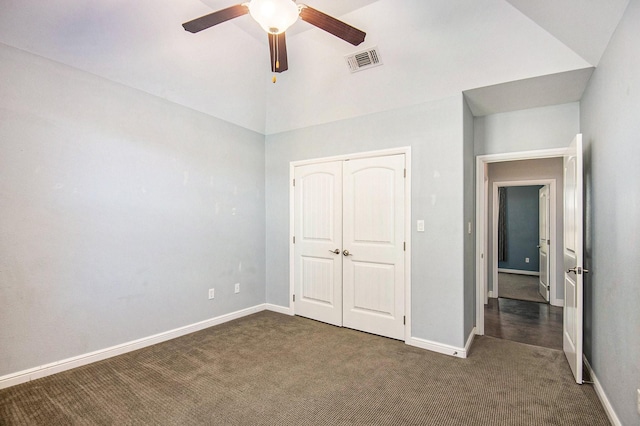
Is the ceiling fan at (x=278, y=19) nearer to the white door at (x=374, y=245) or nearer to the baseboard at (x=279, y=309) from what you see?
the white door at (x=374, y=245)

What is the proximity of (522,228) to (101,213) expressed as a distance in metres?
8.97

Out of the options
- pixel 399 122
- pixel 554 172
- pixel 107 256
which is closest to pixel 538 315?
pixel 554 172

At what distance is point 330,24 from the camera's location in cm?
209

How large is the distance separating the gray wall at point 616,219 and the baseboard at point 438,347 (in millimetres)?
1000

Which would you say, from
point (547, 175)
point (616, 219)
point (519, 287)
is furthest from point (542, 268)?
point (616, 219)

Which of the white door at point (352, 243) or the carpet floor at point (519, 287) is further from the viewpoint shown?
the carpet floor at point (519, 287)

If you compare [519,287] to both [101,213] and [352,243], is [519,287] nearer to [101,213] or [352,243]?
[352,243]

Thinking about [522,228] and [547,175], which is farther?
[522,228]

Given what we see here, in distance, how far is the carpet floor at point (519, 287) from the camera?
5676 mm

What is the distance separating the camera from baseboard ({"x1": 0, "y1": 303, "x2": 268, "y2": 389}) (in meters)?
2.46

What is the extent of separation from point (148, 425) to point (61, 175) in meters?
2.10

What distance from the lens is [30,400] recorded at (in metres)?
2.26

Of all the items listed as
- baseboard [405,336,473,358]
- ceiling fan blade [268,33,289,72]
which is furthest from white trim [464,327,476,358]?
ceiling fan blade [268,33,289,72]

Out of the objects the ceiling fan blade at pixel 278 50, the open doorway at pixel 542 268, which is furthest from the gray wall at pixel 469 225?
the ceiling fan blade at pixel 278 50
